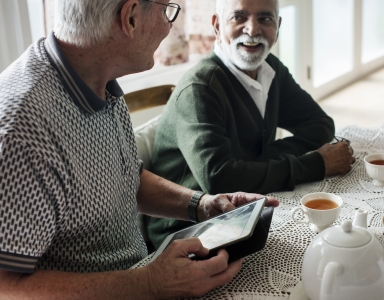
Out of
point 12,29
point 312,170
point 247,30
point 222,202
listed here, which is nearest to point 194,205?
point 222,202

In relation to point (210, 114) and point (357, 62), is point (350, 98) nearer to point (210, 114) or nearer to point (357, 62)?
point (357, 62)

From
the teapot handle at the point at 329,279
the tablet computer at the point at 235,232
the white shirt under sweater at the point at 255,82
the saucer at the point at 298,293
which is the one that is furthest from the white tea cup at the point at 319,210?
the white shirt under sweater at the point at 255,82

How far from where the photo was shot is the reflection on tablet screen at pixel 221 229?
1.01m

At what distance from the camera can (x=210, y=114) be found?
5.14 feet

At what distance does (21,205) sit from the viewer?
0.86 meters

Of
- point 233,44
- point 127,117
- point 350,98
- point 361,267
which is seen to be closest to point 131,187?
point 127,117

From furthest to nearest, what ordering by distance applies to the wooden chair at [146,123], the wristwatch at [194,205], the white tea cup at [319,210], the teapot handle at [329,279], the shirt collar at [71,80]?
the wooden chair at [146,123] < the wristwatch at [194,205] < the white tea cup at [319,210] < the shirt collar at [71,80] < the teapot handle at [329,279]

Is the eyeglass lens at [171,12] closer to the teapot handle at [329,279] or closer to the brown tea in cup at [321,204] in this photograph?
the brown tea in cup at [321,204]

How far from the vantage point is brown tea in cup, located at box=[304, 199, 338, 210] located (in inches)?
48.6

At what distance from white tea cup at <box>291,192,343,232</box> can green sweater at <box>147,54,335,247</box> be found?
201 millimetres

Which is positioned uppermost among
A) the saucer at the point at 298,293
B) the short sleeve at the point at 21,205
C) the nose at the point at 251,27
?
the nose at the point at 251,27

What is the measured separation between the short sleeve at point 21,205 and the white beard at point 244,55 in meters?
1.00

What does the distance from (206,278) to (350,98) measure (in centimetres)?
351

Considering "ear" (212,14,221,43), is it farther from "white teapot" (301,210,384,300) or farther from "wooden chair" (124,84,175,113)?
"white teapot" (301,210,384,300)
